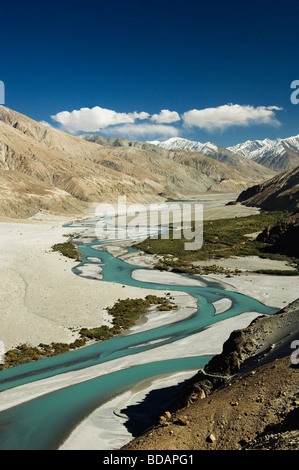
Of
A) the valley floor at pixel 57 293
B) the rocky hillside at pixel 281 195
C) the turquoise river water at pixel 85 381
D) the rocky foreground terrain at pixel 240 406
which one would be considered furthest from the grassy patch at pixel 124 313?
the rocky hillside at pixel 281 195

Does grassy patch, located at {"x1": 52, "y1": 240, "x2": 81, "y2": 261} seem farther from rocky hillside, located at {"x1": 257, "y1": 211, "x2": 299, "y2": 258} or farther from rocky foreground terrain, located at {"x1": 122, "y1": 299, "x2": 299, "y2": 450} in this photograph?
rocky foreground terrain, located at {"x1": 122, "y1": 299, "x2": 299, "y2": 450}

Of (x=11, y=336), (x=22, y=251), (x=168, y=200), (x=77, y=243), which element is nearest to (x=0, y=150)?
(x=168, y=200)

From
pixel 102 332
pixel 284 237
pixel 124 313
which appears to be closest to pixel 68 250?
pixel 124 313

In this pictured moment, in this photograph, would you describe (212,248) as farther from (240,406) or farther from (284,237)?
(240,406)

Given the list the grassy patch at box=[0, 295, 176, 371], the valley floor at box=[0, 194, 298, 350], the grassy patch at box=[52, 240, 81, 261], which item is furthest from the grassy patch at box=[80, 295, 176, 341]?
the grassy patch at box=[52, 240, 81, 261]

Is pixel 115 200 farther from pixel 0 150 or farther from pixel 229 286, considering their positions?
pixel 229 286

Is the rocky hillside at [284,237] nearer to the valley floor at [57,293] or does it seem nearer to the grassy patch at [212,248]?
the grassy patch at [212,248]
